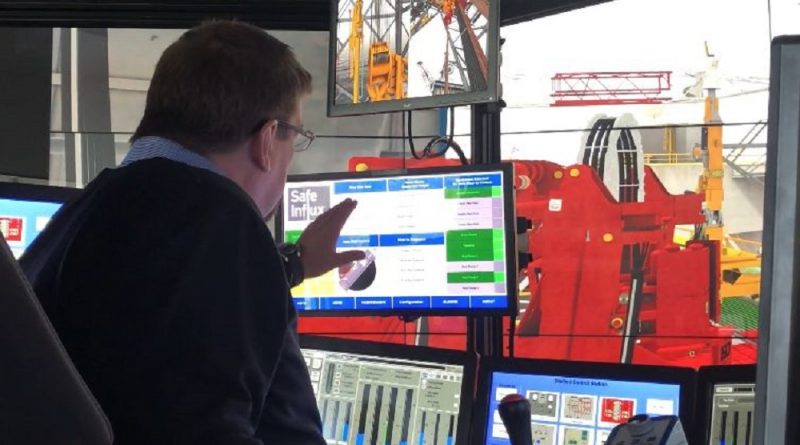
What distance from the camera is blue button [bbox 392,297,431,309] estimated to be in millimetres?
2279

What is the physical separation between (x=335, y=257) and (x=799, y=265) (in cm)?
117

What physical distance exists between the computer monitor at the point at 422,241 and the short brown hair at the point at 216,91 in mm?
939

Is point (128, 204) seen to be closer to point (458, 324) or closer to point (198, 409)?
point (198, 409)

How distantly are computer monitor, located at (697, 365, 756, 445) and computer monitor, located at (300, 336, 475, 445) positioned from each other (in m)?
0.49

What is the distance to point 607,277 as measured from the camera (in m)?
3.88

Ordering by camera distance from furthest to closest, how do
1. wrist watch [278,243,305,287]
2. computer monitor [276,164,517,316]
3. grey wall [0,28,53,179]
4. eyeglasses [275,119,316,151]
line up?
grey wall [0,28,53,179]
computer monitor [276,164,517,316]
wrist watch [278,243,305,287]
eyeglasses [275,119,316,151]

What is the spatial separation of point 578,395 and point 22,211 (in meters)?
1.29

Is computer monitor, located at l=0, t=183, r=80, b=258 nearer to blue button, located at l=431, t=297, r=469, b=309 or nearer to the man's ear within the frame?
blue button, located at l=431, t=297, r=469, b=309

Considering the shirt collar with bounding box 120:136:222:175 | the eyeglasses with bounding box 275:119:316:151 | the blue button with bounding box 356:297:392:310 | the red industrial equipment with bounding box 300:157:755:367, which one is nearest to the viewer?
the shirt collar with bounding box 120:136:222:175

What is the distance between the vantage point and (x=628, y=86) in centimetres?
437

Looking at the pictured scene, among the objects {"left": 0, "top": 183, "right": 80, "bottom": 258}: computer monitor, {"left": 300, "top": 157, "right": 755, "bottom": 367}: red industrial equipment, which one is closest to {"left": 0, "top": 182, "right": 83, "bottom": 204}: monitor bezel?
{"left": 0, "top": 183, "right": 80, "bottom": 258}: computer monitor

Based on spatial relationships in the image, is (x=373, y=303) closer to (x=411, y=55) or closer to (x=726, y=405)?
(x=411, y=55)

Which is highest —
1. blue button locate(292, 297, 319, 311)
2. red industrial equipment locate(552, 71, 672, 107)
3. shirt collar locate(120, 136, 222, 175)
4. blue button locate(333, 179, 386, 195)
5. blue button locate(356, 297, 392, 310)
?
red industrial equipment locate(552, 71, 672, 107)

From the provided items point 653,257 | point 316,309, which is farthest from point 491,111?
point 653,257
